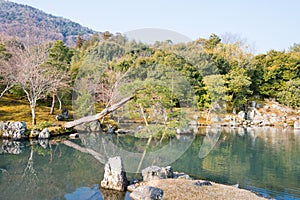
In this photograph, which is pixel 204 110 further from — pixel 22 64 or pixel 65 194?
pixel 65 194

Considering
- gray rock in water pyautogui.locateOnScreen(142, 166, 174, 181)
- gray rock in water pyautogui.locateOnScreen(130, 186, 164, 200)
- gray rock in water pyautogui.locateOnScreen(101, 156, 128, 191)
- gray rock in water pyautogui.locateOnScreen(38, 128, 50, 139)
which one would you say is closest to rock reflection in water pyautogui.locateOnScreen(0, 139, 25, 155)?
gray rock in water pyautogui.locateOnScreen(38, 128, 50, 139)

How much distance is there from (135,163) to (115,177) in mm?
2410

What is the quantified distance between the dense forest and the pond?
7.00 feet

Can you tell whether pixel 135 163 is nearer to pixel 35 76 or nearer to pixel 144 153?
pixel 144 153

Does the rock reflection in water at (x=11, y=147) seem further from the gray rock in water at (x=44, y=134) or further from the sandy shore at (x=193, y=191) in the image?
the sandy shore at (x=193, y=191)

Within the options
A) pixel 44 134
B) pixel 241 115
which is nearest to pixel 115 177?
pixel 44 134

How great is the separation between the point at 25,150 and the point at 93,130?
17.8 feet

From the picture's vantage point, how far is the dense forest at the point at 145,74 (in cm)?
927

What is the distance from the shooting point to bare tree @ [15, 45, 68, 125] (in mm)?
17016

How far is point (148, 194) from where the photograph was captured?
6.27m

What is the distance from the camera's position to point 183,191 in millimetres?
6492

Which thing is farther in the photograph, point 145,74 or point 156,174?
point 145,74

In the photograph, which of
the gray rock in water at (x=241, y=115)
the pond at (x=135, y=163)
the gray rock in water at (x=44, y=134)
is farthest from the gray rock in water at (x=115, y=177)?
the gray rock in water at (x=241, y=115)

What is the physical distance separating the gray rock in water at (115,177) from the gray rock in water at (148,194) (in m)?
0.73
